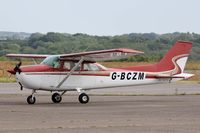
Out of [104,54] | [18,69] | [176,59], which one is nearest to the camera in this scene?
[18,69]

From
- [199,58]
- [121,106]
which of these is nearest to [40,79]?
[121,106]

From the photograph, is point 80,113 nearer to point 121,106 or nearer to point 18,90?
point 121,106

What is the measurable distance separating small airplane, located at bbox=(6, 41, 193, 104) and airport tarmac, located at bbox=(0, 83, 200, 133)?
24.1 inches

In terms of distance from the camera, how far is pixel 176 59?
87.6 feet

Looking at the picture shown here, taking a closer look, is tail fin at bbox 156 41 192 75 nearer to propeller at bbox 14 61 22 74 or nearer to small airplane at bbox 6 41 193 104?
small airplane at bbox 6 41 193 104

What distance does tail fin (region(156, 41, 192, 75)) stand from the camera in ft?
87.2

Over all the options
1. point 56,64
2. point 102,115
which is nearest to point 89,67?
point 56,64

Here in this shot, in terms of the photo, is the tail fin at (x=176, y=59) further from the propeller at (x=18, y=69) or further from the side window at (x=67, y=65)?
the propeller at (x=18, y=69)

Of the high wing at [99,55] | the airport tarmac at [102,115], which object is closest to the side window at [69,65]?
the high wing at [99,55]

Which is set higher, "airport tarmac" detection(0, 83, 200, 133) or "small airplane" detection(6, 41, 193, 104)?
"small airplane" detection(6, 41, 193, 104)

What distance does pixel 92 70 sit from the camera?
25.1 m

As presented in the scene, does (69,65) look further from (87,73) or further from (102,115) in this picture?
(102,115)

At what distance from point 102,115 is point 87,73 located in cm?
604

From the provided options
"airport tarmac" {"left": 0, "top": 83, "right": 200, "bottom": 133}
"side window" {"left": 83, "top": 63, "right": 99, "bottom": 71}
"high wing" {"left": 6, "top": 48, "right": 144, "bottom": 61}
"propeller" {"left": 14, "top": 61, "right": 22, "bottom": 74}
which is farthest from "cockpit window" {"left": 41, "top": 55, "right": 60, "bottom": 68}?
"airport tarmac" {"left": 0, "top": 83, "right": 200, "bottom": 133}
